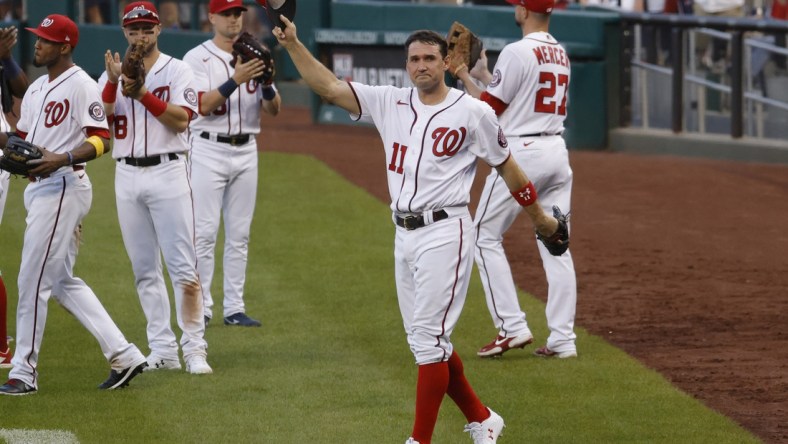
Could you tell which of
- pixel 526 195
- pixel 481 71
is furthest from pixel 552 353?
pixel 526 195

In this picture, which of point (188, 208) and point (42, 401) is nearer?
point (42, 401)

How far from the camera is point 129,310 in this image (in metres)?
9.03

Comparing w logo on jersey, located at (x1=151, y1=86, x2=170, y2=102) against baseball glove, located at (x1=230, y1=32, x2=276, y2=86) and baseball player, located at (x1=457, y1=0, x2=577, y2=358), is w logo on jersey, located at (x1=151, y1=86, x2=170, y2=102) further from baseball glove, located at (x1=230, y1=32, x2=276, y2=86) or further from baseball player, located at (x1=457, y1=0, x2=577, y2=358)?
baseball player, located at (x1=457, y1=0, x2=577, y2=358)

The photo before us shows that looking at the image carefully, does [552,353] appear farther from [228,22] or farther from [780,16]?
[780,16]

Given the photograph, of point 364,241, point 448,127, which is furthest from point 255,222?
point 448,127

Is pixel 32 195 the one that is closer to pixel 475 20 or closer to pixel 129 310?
pixel 129 310

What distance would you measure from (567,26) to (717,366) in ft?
31.4

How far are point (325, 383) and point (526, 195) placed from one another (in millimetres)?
1864

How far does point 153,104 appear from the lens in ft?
22.5

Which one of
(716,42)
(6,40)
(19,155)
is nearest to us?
(19,155)

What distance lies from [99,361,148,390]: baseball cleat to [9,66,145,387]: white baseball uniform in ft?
0.08

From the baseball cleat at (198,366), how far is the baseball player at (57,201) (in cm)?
42

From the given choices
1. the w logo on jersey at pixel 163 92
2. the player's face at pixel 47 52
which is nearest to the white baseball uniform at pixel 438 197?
the w logo on jersey at pixel 163 92

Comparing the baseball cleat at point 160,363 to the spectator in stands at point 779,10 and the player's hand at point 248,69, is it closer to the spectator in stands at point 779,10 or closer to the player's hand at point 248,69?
the player's hand at point 248,69
